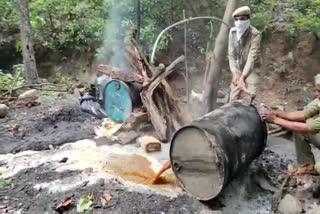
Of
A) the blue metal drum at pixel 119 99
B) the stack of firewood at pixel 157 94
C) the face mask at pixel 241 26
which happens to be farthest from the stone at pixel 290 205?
the blue metal drum at pixel 119 99

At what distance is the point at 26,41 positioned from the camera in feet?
25.6

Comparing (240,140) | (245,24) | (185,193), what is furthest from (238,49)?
(185,193)

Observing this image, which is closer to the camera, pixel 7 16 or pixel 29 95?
pixel 29 95

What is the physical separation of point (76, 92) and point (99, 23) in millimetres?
1820

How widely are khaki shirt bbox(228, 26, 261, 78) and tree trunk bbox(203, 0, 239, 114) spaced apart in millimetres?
748

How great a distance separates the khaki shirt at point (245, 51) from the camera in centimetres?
495

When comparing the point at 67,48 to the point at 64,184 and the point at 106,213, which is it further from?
the point at 106,213

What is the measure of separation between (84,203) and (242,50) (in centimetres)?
298

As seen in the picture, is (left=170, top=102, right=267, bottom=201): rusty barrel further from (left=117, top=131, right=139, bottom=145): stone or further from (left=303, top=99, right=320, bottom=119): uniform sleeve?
(left=117, top=131, right=139, bottom=145): stone

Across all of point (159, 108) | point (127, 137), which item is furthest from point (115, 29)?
point (127, 137)

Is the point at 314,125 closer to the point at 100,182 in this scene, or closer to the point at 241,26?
the point at 241,26

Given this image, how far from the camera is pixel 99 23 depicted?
847 cm

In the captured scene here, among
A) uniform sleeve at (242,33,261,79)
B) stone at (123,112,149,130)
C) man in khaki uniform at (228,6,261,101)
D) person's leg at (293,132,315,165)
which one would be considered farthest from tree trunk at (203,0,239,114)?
person's leg at (293,132,315,165)

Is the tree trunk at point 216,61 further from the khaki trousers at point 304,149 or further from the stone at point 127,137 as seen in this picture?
the khaki trousers at point 304,149
